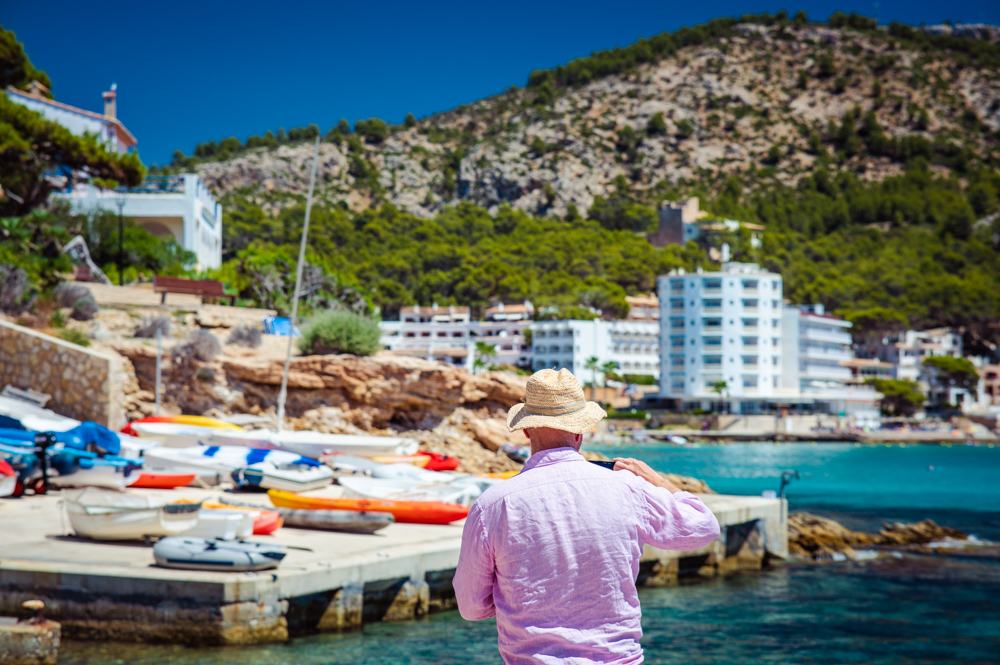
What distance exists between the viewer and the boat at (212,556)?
352 inches

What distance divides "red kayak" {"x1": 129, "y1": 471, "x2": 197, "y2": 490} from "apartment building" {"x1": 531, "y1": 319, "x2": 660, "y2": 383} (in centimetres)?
7074

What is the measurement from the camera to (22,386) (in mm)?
18984

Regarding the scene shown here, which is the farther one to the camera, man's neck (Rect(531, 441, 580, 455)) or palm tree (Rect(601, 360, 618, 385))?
palm tree (Rect(601, 360, 618, 385))

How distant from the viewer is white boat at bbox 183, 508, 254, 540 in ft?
34.1

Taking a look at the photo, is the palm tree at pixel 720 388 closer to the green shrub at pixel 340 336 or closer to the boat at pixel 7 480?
the green shrub at pixel 340 336

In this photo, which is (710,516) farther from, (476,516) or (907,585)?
→ (907,585)

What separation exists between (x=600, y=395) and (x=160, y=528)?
78.1 meters

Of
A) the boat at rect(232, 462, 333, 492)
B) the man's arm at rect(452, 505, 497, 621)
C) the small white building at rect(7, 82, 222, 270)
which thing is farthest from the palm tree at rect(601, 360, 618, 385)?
the man's arm at rect(452, 505, 497, 621)

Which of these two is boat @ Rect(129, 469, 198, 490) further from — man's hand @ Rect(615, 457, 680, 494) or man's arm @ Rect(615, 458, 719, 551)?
man's arm @ Rect(615, 458, 719, 551)

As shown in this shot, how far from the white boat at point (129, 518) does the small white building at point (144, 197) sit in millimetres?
27904

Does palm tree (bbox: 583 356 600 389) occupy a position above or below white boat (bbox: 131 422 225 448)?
above

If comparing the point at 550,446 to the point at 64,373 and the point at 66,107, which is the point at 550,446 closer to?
the point at 64,373

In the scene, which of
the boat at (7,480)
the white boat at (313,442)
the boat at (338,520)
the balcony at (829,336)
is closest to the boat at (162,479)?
the boat at (7,480)

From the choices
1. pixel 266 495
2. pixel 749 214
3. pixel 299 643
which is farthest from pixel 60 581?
pixel 749 214
